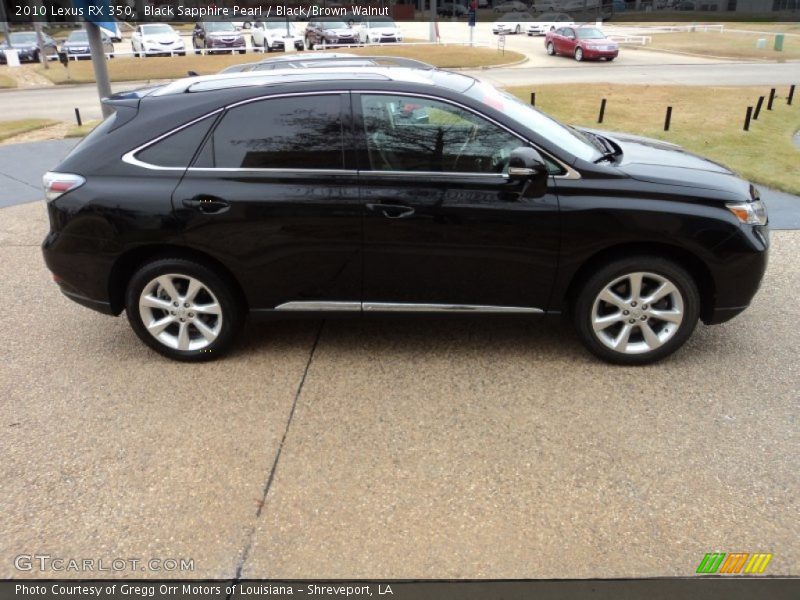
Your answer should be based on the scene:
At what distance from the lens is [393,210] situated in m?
3.84

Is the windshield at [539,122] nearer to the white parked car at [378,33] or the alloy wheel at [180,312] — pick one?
the alloy wheel at [180,312]

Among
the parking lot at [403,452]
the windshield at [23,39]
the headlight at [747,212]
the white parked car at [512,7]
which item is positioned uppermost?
the white parked car at [512,7]

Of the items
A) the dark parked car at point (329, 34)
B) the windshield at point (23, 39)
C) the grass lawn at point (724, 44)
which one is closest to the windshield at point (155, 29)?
the windshield at point (23, 39)

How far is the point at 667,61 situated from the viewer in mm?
27547

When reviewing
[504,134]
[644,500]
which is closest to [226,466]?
[644,500]

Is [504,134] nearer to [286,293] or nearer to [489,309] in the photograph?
[489,309]

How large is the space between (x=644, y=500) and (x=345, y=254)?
208cm

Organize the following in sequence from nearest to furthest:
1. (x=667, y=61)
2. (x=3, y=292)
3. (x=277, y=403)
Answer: (x=277, y=403)
(x=3, y=292)
(x=667, y=61)

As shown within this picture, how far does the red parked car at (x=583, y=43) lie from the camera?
28031 millimetres

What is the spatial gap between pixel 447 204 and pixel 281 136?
1.07m

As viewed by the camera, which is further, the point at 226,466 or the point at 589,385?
the point at 589,385

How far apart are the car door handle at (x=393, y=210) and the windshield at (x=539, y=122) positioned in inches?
31.7

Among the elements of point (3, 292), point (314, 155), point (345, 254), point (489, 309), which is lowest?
point (3, 292)

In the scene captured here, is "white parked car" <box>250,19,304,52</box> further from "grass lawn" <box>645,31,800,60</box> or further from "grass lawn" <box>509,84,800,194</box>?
"grass lawn" <box>645,31,800,60</box>
